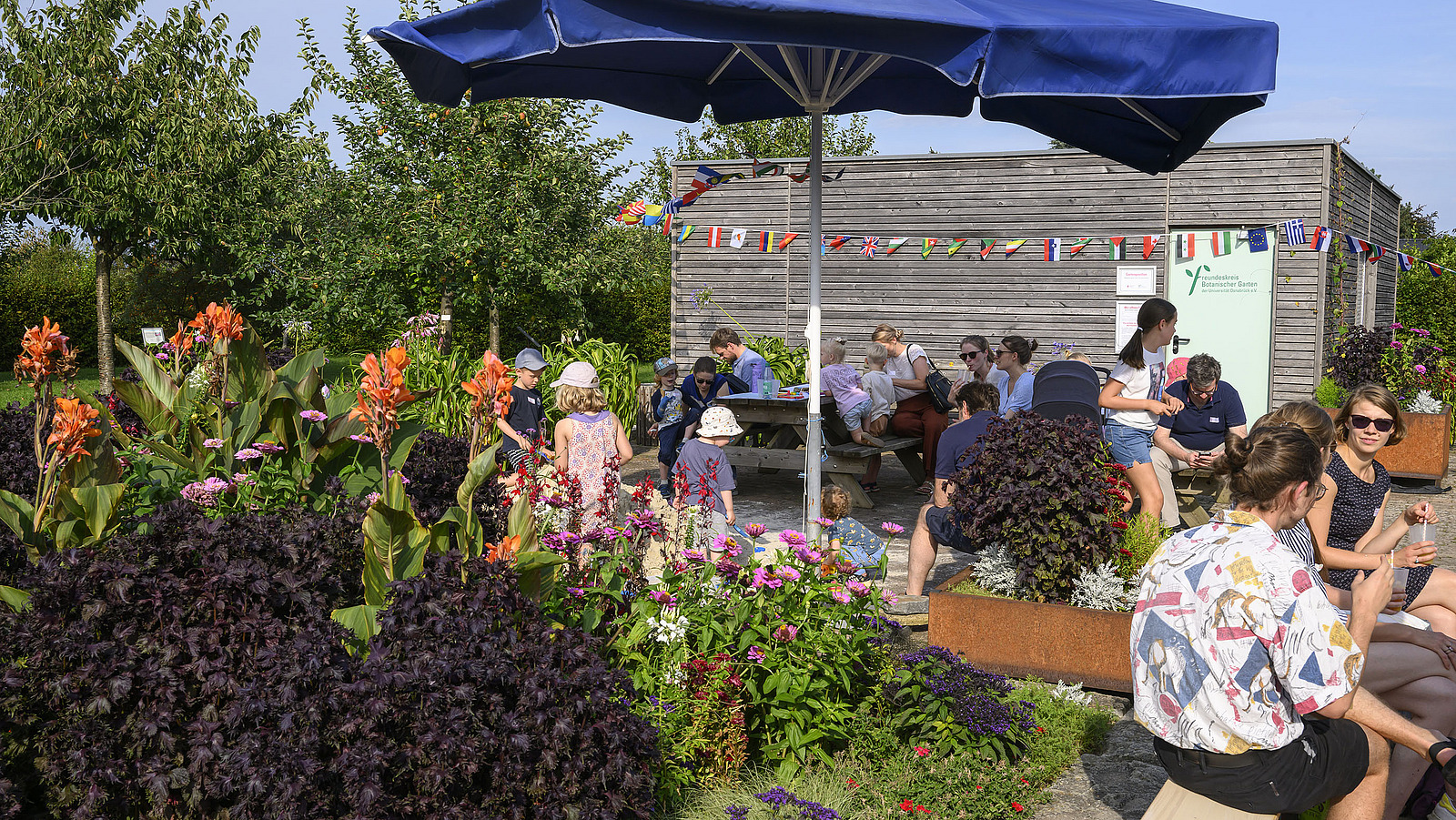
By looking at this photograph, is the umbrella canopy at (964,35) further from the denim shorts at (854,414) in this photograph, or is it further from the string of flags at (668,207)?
the string of flags at (668,207)

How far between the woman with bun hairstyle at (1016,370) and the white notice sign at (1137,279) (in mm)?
5495

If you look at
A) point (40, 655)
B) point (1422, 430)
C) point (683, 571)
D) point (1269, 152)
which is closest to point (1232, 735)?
point (683, 571)

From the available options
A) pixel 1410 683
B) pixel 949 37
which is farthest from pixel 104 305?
pixel 1410 683

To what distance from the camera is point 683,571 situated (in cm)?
358

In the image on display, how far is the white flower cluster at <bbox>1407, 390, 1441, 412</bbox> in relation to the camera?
9.46m

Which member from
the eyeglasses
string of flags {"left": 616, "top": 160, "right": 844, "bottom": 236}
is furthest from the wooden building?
the eyeglasses

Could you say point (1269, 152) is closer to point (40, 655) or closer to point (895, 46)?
point (895, 46)

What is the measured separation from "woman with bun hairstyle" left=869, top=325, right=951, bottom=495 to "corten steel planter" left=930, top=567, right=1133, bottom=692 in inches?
168

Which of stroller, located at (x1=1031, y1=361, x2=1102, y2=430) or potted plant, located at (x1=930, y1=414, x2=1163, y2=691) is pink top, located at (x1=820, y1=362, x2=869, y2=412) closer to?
stroller, located at (x1=1031, y1=361, x2=1102, y2=430)

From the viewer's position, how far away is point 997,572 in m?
4.63

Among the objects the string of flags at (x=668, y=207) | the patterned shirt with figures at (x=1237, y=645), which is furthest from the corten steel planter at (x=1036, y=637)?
the string of flags at (x=668, y=207)

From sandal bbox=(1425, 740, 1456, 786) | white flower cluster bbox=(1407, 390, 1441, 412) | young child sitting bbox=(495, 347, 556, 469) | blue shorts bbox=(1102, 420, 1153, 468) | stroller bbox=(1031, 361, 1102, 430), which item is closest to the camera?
sandal bbox=(1425, 740, 1456, 786)

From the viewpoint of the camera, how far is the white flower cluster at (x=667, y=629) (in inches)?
129

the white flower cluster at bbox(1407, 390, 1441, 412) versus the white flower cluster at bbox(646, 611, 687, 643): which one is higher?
the white flower cluster at bbox(1407, 390, 1441, 412)
